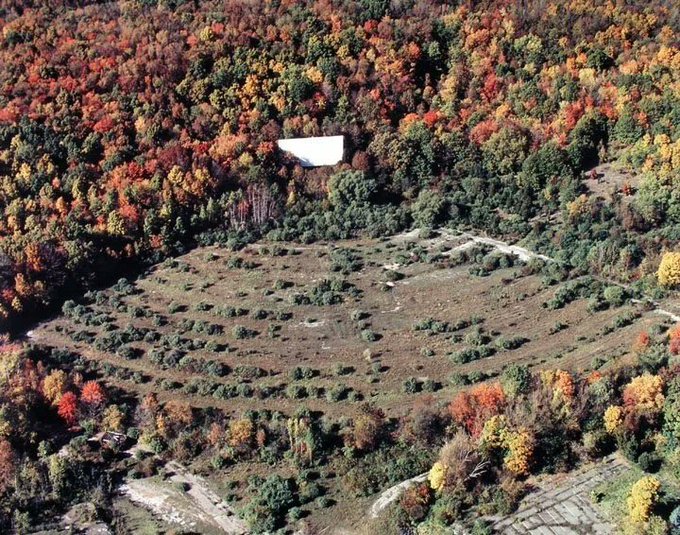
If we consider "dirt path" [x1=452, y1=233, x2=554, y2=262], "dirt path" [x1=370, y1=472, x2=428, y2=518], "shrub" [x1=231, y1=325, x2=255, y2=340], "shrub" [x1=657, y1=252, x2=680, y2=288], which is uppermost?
"shrub" [x1=657, y1=252, x2=680, y2=288]

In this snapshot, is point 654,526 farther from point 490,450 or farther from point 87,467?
point 87,467

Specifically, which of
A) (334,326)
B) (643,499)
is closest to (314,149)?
(334,326)

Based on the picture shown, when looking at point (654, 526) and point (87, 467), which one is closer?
point (654, 526)

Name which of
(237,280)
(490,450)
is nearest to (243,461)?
(490,450)

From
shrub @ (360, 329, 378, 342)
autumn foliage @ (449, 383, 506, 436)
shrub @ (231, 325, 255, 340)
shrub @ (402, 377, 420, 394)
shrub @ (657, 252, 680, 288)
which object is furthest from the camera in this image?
shrub @ (231, 325, 255, 340)

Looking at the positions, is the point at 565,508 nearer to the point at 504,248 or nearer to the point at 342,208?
the point at 504,248

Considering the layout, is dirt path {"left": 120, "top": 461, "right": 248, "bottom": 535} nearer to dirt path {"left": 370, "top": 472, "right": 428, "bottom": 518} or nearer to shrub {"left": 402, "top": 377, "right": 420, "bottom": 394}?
dirt path {"left": 370, "top": 472, "right": 428, "bottom": 518}

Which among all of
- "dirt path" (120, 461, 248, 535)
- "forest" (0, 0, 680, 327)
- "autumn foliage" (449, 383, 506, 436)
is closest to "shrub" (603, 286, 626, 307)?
"forest" (0, 0, 680, 327)
